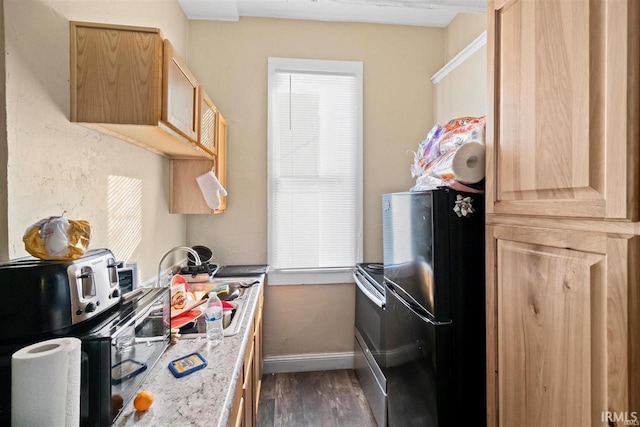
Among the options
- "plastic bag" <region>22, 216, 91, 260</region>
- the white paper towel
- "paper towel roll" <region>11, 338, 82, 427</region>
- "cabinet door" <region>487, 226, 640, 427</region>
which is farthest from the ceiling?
"paper towel roll" <region>11, 338, 82, 427</region>

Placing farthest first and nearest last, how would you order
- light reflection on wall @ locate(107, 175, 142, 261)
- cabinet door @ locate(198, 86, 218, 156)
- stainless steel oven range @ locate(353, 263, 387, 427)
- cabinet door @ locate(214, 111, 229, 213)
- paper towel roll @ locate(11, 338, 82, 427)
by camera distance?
cabinet door @ locate(214, 111, 229, 213), stainless steel oven range @ locate(353, 263, 387, 427), cabinet door @ locate(198, 86, 218, 156), light reflection on wall @ locate(107, 175, 142, 261), paper towel roll @ locate(11, 338, 82, 427)

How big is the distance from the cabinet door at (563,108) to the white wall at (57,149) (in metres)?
1.57

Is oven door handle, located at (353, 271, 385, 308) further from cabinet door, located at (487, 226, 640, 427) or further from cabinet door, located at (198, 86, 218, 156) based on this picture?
cabinet door, located at (198, 86, 218, 156)

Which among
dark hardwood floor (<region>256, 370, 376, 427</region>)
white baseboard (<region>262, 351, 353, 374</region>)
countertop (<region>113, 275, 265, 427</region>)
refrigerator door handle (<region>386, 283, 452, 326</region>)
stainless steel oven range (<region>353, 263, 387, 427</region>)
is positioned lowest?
dark hardwood floor (<region>256, 370, 376, 427</region>)

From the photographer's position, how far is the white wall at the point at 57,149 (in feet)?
3.11

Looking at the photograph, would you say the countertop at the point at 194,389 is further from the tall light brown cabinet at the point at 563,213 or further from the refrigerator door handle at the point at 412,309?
the tall light brown cabinet at the point at 563,213

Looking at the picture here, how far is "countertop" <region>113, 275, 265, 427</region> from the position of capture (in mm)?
798

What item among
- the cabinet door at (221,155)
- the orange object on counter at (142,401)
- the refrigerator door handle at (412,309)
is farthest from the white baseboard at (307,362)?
the orange object on counter at (142,401)

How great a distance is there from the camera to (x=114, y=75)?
1181 millimetres

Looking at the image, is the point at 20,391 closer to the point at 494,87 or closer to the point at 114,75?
the point at 114,75

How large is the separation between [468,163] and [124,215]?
5.44 feet

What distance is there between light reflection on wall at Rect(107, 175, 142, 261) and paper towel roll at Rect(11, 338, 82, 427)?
98cm

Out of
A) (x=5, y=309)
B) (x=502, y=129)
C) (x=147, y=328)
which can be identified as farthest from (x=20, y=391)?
(x=502, y=129)

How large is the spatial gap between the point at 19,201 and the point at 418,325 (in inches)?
60.5
